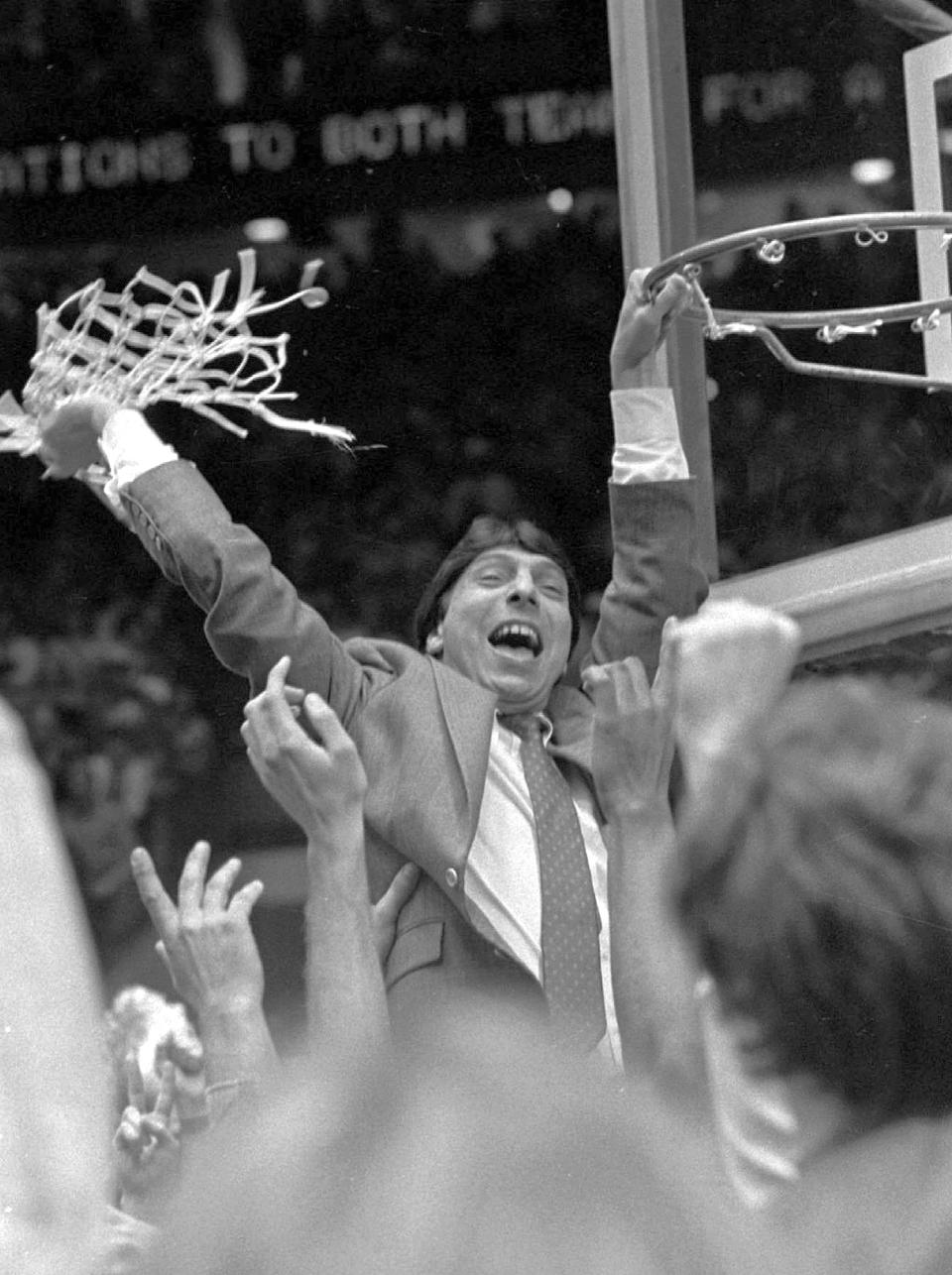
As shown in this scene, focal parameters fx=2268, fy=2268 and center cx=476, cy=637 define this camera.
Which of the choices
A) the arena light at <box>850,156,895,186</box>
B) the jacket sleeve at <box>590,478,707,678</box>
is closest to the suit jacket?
the jacket sleeve at <box>590,478,707,678</box>

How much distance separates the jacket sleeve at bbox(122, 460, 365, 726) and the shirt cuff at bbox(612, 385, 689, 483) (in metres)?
0.32

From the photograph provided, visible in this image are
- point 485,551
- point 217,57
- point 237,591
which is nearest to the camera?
point 237,591

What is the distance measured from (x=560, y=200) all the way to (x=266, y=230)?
41 cm

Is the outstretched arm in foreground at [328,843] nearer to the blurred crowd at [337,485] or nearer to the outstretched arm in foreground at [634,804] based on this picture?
the outstretched arm in foreground at [634,804]

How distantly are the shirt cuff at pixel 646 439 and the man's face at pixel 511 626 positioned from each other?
156mm

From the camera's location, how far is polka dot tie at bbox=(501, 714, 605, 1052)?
1862 mm

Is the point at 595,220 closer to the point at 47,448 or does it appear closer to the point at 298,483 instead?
the point at 298,483

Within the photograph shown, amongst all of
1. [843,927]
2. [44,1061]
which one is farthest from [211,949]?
[843,927]

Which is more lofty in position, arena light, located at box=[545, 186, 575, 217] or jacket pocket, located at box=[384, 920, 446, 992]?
arena light, located at box=[545, 186, 575, 217]

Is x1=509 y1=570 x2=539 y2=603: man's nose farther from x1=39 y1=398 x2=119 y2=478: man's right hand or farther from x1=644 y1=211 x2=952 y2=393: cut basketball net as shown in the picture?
x1=39 y1=398 x2=119 y2=478: man's right hand

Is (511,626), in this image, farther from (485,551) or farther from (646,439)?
(646,439)

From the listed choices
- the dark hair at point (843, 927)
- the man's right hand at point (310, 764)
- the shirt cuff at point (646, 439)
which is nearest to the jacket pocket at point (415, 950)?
the man's right hand at point (310, 764)

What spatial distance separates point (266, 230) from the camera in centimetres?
311

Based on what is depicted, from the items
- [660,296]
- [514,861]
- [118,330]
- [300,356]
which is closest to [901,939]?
[514,861]
